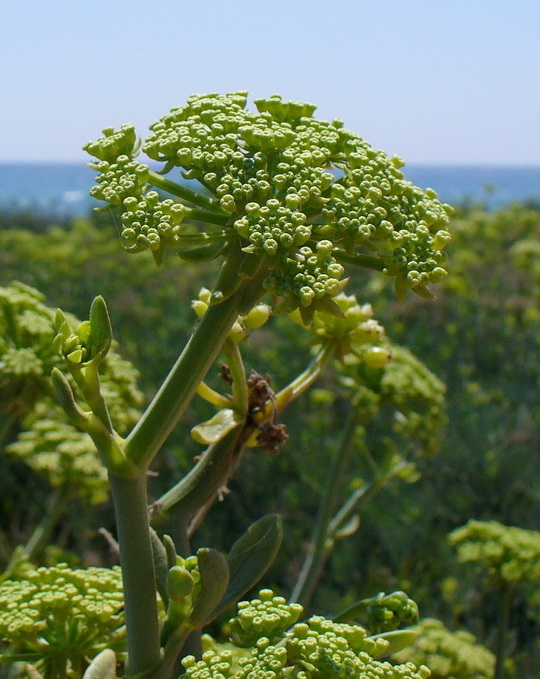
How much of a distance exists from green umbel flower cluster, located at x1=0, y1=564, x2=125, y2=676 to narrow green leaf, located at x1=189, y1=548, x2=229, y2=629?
0.53 feet

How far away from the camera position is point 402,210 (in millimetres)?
924


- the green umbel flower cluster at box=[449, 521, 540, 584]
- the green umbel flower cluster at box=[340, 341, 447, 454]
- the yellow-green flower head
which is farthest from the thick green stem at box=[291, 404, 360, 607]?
the yellow-green flower head

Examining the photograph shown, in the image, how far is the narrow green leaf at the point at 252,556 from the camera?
105cm

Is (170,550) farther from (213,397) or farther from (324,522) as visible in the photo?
(324,522)

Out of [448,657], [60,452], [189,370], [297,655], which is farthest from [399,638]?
[60,452]

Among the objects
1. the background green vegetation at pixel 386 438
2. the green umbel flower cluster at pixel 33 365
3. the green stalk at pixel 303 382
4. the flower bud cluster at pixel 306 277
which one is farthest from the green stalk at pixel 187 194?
the background green vegetation at pixel 386 438

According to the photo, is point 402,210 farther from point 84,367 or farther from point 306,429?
point 306,429

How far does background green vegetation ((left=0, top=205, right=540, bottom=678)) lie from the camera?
3479mm

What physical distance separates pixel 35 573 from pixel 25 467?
10.8ft

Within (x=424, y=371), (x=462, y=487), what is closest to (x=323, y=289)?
(x=424, y=371)

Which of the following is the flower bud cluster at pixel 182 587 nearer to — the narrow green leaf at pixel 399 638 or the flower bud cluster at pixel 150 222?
→ the narrow green leaf at pixel 399 638

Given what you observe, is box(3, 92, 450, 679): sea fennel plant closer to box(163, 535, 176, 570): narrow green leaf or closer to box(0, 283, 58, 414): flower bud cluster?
box(163, 535, 176, 570): narrow green leaf

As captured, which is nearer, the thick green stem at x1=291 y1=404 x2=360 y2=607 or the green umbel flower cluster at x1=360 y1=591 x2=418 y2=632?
the green umbel flower cluster at x1=360 y1=591 x2=418 y2=632

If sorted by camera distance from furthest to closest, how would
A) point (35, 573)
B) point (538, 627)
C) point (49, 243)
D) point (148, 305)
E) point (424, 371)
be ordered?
point (49, 243), point (148, 305), point (538, 627), point (424, 371), point (35, 573)
